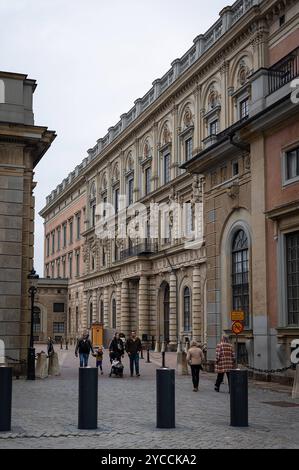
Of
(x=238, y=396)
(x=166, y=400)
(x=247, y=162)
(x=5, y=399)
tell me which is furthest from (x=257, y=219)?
(x=5, y=399)

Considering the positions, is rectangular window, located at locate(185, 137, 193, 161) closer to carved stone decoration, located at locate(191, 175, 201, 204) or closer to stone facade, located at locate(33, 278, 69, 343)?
carved stone decoration, located at locate(191, 175, 201, 204)

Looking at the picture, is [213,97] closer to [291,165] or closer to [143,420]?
[291,165]

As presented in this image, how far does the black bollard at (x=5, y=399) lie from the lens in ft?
38.0

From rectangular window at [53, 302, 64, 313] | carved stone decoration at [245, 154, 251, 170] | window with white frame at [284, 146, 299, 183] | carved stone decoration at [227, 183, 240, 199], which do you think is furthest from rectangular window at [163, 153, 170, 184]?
rectangular window at [53, 302, 64, 313]

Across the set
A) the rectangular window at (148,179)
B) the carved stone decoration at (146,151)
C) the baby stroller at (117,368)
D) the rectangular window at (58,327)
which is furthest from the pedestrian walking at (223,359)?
the rectangular window at (58,327)

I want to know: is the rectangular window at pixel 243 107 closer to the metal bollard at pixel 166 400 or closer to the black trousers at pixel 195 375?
the black trousers at pixel 195 375

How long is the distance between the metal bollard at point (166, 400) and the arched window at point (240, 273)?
1345 cm

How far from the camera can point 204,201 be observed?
95.7 feet

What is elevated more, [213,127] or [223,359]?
[213,127]

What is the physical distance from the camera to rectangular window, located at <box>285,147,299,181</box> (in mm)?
22062

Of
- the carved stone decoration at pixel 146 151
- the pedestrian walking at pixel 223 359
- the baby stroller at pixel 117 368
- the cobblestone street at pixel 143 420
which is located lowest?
the cobblestone street at pixel 143 420

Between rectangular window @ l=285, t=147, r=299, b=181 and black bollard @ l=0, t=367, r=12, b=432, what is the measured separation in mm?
12867

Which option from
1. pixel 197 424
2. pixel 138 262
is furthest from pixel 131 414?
pixel 138 262

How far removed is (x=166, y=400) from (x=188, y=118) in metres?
37.9
